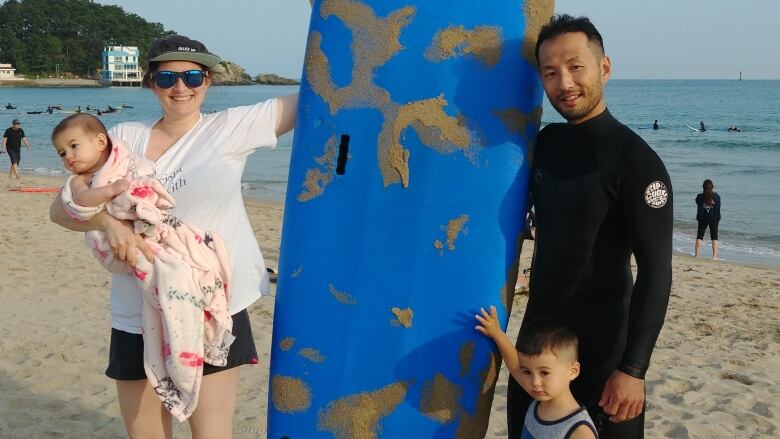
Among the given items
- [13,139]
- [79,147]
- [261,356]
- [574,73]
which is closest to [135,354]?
[79,147]

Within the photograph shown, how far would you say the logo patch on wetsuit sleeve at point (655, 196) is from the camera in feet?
7.00

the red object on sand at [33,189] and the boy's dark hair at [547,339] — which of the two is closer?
the boy's dark hair at [547,339]

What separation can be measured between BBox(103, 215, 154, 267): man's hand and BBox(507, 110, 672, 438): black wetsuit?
45.8 inches

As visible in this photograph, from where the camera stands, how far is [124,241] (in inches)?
91.8

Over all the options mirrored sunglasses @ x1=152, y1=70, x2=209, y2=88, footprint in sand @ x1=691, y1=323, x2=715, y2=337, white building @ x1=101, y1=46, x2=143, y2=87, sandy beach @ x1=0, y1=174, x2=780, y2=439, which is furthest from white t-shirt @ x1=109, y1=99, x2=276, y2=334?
white building @ x1=101, y1=46, x2=143, y2=87

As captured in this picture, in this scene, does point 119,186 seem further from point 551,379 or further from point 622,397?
point 622,397

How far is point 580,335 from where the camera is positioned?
2.35 metres

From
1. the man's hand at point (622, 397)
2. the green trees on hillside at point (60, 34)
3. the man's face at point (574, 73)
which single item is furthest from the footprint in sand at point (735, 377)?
the green trees on hillside at point (60, 34)

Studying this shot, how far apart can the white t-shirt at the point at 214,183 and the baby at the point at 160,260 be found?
0.06 m

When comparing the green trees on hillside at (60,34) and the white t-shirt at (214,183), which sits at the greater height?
the green trees on hillside at (60,34)

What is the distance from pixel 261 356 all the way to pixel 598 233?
160 inches


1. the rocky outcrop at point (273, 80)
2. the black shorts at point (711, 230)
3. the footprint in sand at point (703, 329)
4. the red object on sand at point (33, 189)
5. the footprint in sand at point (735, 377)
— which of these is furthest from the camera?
the rocky outcrop at point (273, 80)

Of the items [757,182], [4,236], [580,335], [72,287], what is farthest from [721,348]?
[757,182]

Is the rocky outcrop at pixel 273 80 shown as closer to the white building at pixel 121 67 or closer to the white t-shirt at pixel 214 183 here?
the white building at pixel 121 67
